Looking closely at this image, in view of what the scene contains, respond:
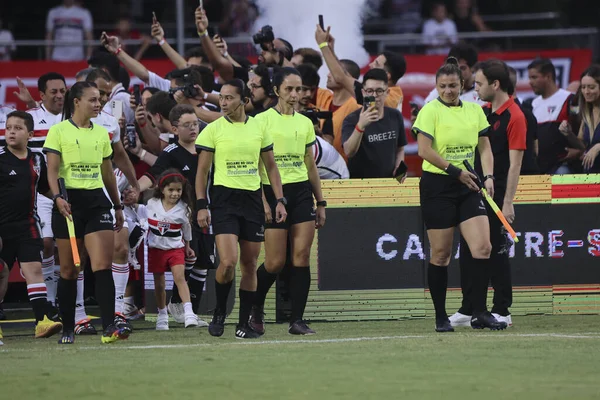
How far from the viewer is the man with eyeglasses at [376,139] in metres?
12.2

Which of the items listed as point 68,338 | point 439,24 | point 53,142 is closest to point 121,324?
point 68,338

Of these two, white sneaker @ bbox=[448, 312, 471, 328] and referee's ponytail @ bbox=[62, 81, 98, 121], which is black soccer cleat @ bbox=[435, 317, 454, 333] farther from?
referee's ponytail @ bbox=[62, 81, 98, 121]

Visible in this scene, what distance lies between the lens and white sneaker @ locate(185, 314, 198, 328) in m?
11.7

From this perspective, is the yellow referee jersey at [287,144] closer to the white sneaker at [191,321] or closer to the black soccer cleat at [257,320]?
the black soccer cleat at [257,320]

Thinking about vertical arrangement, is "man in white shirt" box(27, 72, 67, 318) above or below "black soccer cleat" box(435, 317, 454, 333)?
above

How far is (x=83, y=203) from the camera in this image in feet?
33.5

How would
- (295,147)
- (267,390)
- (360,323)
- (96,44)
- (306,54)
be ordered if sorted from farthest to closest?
(96,44), (306,54), (360,323), (295,147), (267,390)

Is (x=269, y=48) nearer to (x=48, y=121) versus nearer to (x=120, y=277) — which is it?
(x=48, y=121)

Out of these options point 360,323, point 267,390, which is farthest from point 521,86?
point 267,390

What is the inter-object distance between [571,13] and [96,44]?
32.2 feet

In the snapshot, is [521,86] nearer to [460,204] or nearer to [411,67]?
[411,67]

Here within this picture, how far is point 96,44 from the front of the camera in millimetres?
17797

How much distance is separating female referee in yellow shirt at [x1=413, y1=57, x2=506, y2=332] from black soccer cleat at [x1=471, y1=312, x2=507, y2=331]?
0.02 m

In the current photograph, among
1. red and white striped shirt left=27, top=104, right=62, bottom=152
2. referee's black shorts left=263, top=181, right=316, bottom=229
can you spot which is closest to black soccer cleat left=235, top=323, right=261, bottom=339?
referee's black shorts left=263, top=181, right=316, bottom=229
